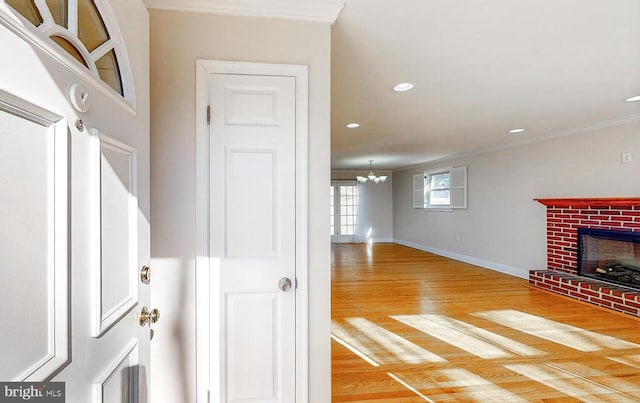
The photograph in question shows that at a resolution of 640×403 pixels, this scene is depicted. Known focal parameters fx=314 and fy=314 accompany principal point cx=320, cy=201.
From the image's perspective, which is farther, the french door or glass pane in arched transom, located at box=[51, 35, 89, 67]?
the french door

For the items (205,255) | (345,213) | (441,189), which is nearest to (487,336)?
(205,255)

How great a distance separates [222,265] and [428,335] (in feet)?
8.12

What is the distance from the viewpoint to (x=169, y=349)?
1610mm

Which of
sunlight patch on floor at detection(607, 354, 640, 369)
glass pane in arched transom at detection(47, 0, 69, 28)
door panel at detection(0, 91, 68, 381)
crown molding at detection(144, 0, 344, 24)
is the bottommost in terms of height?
sunlight patch on floor at detection(607, 354, 640, 369)

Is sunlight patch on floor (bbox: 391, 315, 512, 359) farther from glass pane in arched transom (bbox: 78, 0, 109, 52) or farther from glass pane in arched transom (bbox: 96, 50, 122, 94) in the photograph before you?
glass pane in arched transom (bbox: 78, 0, 109, 52)

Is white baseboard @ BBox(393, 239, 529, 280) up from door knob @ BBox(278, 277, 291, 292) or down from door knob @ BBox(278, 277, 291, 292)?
down

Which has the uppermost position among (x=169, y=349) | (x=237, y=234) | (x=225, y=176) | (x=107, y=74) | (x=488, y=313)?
(x=107, y=74)

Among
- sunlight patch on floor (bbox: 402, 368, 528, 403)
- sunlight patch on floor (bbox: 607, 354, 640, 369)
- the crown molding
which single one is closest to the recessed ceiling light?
the crown molding

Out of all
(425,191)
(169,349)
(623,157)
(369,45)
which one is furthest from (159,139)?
(425,191)

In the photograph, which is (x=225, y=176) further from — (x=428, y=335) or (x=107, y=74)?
(x=428, y=335)

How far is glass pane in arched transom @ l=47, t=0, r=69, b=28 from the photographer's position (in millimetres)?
795

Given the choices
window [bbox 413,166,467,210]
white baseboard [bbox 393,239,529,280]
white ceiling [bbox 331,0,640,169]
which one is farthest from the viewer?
window [bbox 413,166,467,210]

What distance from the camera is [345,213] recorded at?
34.4 ft

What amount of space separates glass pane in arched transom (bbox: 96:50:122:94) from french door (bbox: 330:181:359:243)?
9.30m
